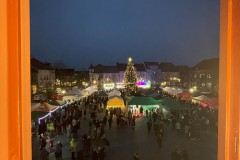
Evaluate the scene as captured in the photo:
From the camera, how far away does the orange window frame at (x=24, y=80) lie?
4.14ft

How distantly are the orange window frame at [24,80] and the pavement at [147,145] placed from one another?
10.2 meters

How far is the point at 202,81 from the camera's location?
6625 centimetres

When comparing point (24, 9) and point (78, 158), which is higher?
point (24, 9)

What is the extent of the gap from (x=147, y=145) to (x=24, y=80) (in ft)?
41.1

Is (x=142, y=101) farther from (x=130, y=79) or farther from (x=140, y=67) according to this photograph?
(x=140, y=67)

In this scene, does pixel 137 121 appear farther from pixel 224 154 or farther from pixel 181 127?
pixel 224 154

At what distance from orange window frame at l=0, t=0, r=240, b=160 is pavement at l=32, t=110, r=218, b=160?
10.2 m

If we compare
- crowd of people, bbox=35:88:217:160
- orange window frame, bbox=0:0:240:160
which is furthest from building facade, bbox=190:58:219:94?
orange window frame, bbox=0:0:240:160

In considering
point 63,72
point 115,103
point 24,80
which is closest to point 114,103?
point 115,103

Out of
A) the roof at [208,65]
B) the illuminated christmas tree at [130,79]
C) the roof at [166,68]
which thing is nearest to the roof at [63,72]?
the roof at [166,68]

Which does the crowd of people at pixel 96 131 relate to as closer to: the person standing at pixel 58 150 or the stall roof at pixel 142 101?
the person standing at pixel 58 150

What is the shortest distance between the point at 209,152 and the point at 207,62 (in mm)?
62472

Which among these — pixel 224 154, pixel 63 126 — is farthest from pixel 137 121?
pixel 224 154

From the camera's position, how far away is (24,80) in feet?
4.69
